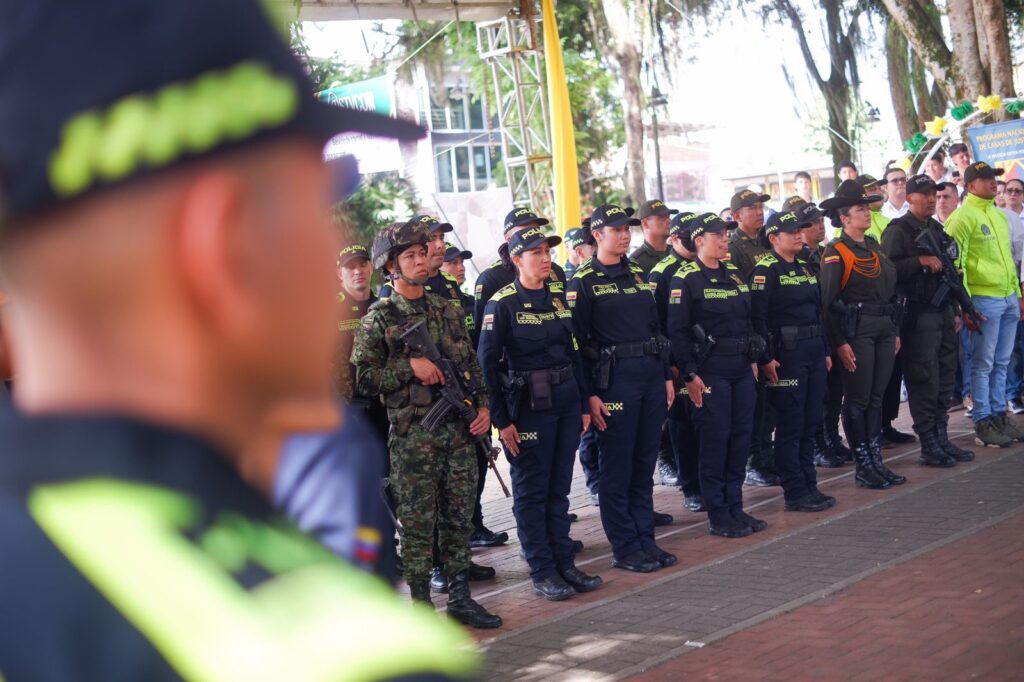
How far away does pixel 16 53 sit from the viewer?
0.78 meters

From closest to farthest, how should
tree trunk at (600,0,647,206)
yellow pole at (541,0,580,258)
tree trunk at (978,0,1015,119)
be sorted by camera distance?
yellow pole at (541,0,580,258) → tree trunk at (978,0,1015,119) → tree trunk at (600,0,647,206)

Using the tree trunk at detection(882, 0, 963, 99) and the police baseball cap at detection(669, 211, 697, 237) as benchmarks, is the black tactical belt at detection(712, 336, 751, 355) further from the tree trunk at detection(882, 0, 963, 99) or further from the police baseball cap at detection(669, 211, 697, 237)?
the tree trunk at detection(882, 0, 963, 99)

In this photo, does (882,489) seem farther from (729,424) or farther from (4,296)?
(4,296)

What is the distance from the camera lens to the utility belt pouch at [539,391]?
677cm

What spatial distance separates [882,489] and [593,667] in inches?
171

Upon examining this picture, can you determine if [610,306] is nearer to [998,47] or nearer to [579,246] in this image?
[579,246]

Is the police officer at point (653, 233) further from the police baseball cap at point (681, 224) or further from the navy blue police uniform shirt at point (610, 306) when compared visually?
the navy blue police uniform shirt at point (610, 306)

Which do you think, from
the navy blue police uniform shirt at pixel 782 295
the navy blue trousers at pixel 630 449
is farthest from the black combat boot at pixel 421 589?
the navy blue police uniform shirt at pixel 782 295

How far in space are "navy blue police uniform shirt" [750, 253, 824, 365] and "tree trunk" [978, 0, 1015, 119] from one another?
9.67m

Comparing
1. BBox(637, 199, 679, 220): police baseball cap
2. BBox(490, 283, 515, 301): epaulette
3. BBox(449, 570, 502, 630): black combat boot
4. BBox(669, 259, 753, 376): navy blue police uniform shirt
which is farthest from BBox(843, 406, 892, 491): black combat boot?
BBox(449, 570, 502, 630): black combat boot

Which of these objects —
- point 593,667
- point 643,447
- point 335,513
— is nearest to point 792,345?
point 643,447

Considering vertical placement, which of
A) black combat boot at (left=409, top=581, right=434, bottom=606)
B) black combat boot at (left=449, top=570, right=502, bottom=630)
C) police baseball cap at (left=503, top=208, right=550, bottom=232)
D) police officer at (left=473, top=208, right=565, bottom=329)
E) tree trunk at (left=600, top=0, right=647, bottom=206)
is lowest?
black combat boot at (left=449, top=570, right=502, bottom=630)

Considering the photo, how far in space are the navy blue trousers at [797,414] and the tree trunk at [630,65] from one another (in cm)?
1699

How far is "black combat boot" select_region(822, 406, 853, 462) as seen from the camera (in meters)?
10.5
